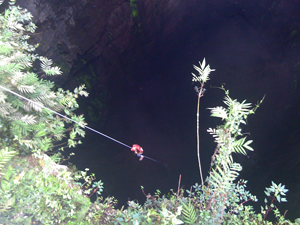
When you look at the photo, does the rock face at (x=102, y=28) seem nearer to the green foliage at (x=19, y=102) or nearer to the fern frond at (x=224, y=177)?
the green foliage at (x=19, y=102)

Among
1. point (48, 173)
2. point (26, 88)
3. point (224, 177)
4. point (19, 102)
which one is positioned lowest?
point (48, 173)

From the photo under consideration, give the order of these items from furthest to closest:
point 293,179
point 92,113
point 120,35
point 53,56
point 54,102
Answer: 1. point 92,113
2. point 120,35
3. point 53,56
4. point 293,179
5. point 54,102

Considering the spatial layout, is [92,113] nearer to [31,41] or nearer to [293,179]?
[31,41]

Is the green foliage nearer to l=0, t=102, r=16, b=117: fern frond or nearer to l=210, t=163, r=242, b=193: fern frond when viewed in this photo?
l=0, t=102, r=16, b=117: fern frond

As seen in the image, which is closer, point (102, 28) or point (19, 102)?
point (19, 102)

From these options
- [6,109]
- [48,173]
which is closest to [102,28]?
[6,109]

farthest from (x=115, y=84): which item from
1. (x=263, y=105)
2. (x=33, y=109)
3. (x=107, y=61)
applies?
(x=263, y=105)

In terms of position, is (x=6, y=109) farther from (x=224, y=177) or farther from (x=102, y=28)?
(x=102, y=28)

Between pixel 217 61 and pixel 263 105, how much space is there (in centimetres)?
183

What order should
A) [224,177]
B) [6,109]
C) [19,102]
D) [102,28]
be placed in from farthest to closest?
[102,28] < [19,102] < [6,109] < [224,177]

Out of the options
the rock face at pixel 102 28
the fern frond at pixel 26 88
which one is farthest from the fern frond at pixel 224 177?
the rock face at pixel 102 28

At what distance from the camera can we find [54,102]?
2.36 meters

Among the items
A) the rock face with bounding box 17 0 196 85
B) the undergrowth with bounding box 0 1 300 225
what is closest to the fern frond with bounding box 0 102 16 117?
the undergrowth with bounding box 0 1 300 225

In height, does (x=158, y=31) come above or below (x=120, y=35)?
above
